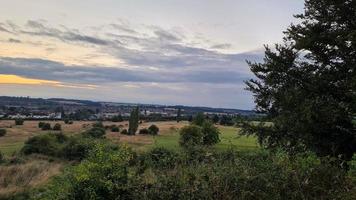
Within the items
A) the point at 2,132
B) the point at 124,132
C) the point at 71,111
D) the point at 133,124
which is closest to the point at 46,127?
the point at 2,132

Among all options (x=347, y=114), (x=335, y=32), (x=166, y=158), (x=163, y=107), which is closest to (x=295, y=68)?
(x=335, y=32)

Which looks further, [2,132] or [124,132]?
[124,132]

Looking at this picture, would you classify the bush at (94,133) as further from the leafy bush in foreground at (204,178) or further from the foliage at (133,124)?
the foliage at (133,124)

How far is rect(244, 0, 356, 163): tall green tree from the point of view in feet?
71.7

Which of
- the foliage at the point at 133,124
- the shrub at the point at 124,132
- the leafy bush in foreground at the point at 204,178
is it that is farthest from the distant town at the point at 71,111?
the leafy bush in foreground at the point at 204,178

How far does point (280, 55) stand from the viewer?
27719mm

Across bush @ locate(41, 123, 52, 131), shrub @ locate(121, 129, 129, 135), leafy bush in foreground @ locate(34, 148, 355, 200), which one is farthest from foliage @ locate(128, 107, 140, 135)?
leafy bush in foreground @ locate(34, 148, 355, 200)

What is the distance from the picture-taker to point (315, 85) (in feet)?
81.2

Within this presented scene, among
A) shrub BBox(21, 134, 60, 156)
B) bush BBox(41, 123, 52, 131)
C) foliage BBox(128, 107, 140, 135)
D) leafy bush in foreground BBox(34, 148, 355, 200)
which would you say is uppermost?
leafy bush in foreground BBox(34, 148, 355, 200)

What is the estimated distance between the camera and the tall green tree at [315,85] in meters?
21.8

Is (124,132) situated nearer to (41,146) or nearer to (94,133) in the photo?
(41,146)

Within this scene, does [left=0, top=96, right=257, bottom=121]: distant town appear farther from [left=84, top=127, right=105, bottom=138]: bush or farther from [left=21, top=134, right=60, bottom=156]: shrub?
[left=84, top=127, right=105, bottom=138]: bush

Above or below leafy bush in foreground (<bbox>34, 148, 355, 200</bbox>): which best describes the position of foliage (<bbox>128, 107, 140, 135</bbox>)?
below

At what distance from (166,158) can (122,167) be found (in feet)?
2.32
